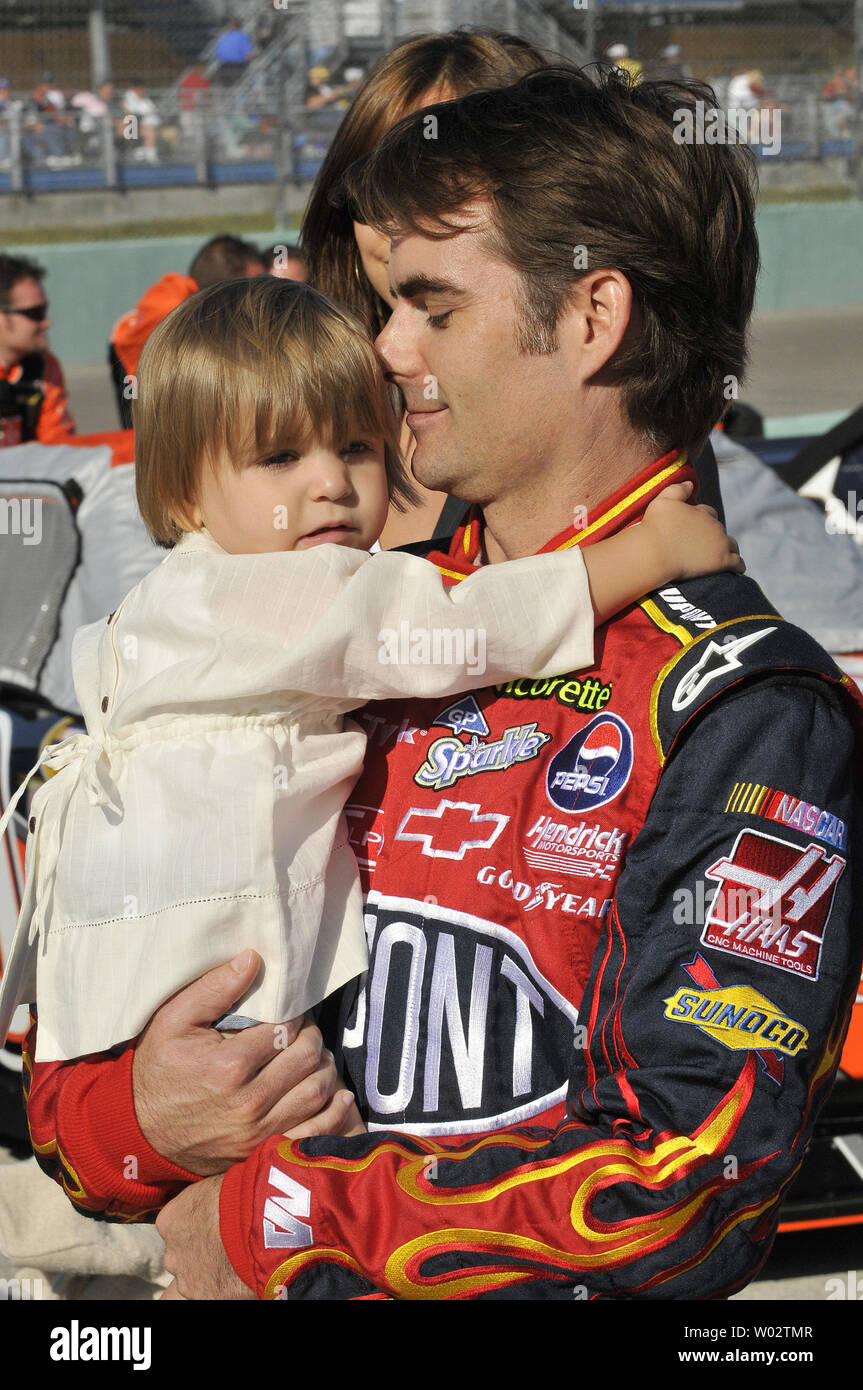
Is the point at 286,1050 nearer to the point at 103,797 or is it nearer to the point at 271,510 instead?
the point at 103,797

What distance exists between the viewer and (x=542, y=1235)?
4.50 ft

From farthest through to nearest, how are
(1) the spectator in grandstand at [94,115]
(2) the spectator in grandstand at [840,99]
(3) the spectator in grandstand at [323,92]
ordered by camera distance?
(2) the spectator in grandstand at [840,99]
(3) the spectator in grandstand at [323,92]
(1) the spectator in grandstand at [94,115]

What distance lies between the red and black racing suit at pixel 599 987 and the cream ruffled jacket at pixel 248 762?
0.26 feet

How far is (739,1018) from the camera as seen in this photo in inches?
54.2

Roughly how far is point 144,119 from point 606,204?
1524 cm

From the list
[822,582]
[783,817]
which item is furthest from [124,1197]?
[822,582]

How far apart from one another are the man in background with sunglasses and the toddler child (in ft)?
16.8

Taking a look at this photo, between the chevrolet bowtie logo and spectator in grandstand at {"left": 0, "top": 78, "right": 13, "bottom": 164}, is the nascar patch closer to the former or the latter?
the chevrolet bowtie logo

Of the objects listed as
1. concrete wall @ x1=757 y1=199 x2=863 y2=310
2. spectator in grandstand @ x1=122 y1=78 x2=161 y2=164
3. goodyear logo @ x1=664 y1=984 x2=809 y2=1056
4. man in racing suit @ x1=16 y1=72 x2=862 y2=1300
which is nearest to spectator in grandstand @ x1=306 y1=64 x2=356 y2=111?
spectator in grandstand @ x1=122 y1=78 x2=161 y2=164

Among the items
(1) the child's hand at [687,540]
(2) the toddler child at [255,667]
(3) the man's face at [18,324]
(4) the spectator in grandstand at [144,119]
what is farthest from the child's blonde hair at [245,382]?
(4) the spectator in grandstand at [144,119]

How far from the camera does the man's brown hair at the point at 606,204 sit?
170cm

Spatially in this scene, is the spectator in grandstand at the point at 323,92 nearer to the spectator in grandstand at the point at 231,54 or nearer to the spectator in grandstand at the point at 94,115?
the spectator in grandstand at the point at 231,54
